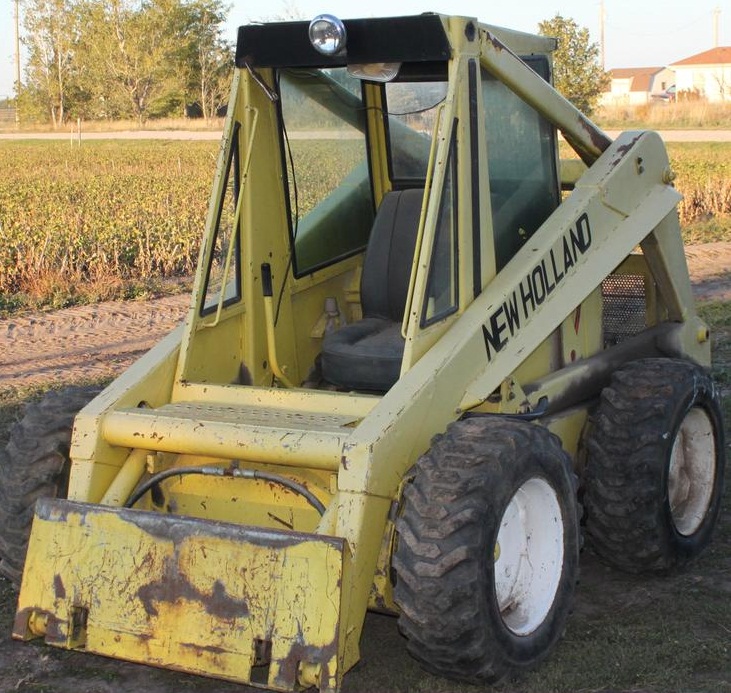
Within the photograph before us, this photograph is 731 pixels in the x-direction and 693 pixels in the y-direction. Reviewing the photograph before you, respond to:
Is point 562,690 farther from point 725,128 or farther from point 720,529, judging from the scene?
point 725,128

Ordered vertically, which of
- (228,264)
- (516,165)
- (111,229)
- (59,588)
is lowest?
(59,588)

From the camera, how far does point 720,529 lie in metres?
6.22

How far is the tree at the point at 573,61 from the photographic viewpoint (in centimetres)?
3378

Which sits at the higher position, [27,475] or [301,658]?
[27,475]

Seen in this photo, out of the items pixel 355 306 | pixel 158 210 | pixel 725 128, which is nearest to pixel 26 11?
pixel 725 128

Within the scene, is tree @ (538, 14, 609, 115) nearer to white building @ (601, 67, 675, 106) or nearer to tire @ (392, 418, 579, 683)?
tire @ (392, 418, 579, 683)

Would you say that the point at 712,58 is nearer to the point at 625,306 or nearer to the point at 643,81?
the point at 643,81

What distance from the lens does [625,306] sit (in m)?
6.69

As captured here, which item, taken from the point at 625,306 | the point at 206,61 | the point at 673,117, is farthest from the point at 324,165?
the point at 206,61

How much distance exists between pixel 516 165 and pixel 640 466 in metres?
1.46

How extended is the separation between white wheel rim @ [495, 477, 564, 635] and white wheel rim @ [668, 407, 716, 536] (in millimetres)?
1346

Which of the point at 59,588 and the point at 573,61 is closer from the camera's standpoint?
the point at 59,588

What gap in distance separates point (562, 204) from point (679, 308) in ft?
3.79

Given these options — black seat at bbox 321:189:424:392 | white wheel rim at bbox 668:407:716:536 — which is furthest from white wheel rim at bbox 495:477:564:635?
white wheel rim at bbox 668:407:716:536
